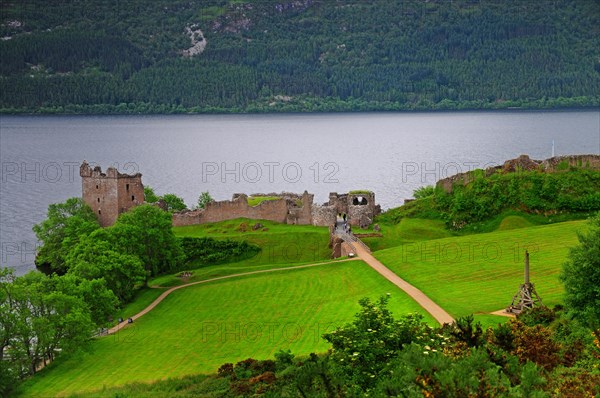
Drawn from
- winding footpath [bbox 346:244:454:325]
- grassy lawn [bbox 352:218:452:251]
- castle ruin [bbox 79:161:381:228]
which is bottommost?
winding footpath [bbox 346:244:454:325]

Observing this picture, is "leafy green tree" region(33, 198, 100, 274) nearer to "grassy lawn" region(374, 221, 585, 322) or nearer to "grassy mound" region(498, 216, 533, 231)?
"grassy lawn" region(374, 221, 585, 322)

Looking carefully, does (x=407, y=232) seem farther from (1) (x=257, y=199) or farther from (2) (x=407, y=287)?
(2) (x=407, y=287)

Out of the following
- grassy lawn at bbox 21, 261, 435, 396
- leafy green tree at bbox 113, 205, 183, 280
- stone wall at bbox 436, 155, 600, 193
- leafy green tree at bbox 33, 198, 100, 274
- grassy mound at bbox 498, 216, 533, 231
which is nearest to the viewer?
grassy lawn at bbox 21, 261, 435, 396

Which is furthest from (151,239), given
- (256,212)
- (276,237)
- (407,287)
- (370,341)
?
(370,341)

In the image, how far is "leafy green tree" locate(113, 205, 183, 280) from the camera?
69062 millimetres

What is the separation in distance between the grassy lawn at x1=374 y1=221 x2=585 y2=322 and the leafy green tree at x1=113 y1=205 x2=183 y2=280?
15145 millimetres

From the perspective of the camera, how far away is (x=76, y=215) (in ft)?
271

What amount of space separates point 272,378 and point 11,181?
404 feet

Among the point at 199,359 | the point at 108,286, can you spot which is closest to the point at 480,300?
the point at 199,359

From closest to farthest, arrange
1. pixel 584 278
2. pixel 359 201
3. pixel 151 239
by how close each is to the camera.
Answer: pixel 584 278 < pixel 151 239 < pixel 359 201

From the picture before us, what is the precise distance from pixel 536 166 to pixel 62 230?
37.5 meters

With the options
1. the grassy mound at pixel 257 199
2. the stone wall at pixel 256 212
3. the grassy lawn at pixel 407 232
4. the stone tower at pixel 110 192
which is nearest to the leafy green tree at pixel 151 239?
the stone wall at pixel 256 212

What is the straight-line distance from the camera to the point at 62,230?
8138 cm

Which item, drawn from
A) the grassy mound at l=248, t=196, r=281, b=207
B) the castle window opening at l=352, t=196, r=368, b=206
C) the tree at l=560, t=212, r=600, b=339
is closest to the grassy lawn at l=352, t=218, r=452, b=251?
the castle window opening at l=352, t=196, r=368, b=206
